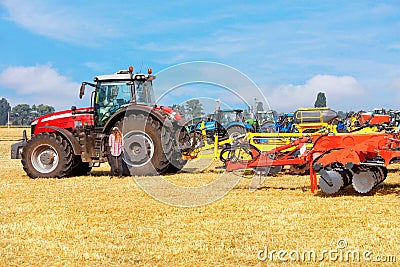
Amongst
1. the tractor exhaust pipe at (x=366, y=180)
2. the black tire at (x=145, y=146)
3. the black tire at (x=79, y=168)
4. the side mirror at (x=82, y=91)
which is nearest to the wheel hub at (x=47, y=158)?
the black tire at (x=79, y=168)

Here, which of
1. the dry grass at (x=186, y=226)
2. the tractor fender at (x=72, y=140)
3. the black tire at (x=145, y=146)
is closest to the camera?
the dry grass at (x=186, y=226)

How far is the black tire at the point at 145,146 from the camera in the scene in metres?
11.7

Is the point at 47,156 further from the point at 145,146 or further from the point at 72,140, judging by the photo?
the point at 145,146

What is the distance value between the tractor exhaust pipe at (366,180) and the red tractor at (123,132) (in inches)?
186

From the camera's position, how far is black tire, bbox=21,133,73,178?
1210 centimetres

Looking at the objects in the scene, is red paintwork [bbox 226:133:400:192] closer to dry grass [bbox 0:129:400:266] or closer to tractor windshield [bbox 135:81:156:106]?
dry grass [bbox 0:129:400:266]

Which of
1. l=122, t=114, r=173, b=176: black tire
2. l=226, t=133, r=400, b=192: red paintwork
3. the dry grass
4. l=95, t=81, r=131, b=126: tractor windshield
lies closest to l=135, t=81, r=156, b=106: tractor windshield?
l=95, t=81, r=131, b=126: tractor windshield

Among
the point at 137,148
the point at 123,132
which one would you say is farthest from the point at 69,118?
the point at 137,148

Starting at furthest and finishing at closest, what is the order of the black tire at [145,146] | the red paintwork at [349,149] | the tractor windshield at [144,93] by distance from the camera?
the tractor windshield at [144,93] < the black tire at [145,146] < the red paintwork at [349,149]

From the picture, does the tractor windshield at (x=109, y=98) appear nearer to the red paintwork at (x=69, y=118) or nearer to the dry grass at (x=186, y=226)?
the red paintwork at (x=69, y=118)

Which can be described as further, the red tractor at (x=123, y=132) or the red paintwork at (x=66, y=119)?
the red paintwork at (x=66, y=119)

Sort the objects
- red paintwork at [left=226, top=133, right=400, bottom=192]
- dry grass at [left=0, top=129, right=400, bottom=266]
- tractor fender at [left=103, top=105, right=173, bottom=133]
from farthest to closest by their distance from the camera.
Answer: tractor fender at [left=103, top=105, right=173, bottom=133], red paintwork at [left=226, top=133, right=400, bottom=192], dry grass at [left=0, top=129, right=400, bottom=266]

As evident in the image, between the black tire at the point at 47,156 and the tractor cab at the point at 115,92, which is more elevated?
the tractor cab at the point at 115,92

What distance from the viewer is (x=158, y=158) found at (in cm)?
1175
